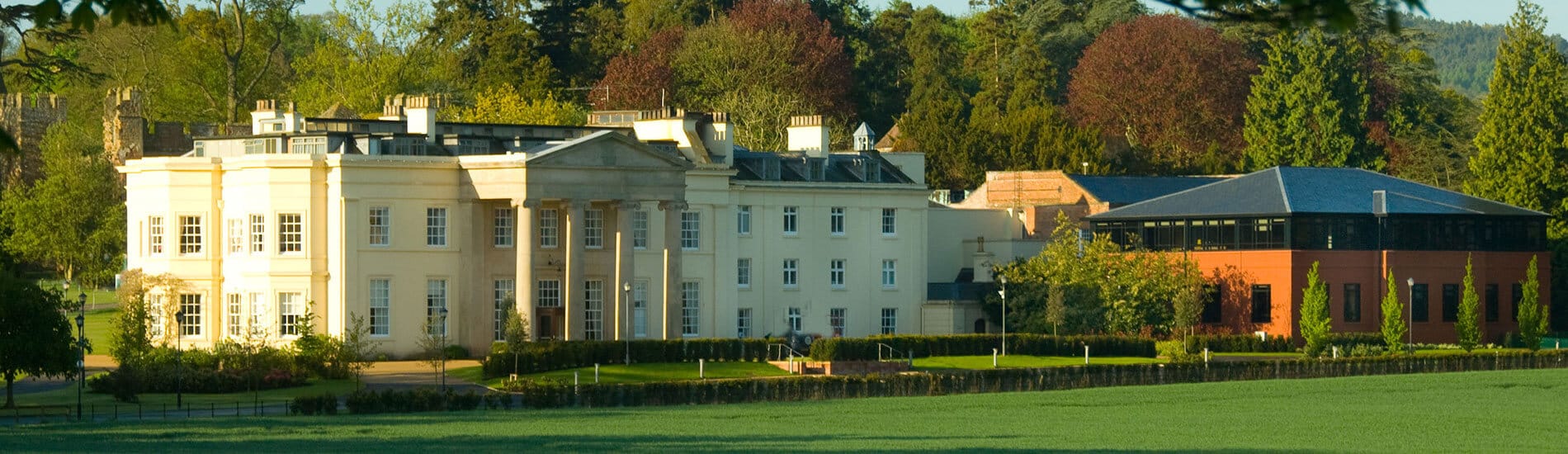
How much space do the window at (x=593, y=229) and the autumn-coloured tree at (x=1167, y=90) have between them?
52.4 meters

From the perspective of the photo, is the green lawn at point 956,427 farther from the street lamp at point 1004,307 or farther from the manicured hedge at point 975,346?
the street lamp at point 1004,307

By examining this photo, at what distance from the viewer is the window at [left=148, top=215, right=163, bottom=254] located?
74938mm

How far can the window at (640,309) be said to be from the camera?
77.3 meters

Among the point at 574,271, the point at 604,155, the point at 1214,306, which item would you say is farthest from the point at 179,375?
the point at 1214,306

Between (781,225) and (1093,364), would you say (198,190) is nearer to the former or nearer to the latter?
(781,225)

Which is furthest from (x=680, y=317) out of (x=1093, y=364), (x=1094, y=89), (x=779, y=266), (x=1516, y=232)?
(x=1094, y=89)

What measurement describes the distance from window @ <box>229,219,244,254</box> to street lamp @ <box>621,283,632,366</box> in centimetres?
1152

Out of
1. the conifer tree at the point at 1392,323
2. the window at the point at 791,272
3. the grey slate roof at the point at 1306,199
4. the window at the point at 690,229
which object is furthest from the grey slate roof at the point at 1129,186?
the window at the point at 690,229

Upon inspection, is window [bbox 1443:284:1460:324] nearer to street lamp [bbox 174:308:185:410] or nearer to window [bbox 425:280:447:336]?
window [bbox 425:280:447:336]

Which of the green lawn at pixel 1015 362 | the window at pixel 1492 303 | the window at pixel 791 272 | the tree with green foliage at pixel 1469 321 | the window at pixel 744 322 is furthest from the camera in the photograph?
the window at pixel 1492 303

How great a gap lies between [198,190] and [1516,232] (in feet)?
160

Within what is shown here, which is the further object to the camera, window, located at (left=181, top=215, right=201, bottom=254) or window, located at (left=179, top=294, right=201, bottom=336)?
window, located at (left=181, top=215, right=201, bottom=254)

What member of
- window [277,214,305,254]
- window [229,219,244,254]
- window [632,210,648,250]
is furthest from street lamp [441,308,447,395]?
window [632,210,648,250]

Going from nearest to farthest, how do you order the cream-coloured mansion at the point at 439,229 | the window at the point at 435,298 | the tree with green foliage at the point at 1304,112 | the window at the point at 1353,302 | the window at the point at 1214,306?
1. the cream-coloured mansion at the point at 439,229
2. the window at the point at 435,298
3. the window at the point at 1353,302
4. the window at the point at 1214,306
5. the tree with green foliage at the point at 1304,112
